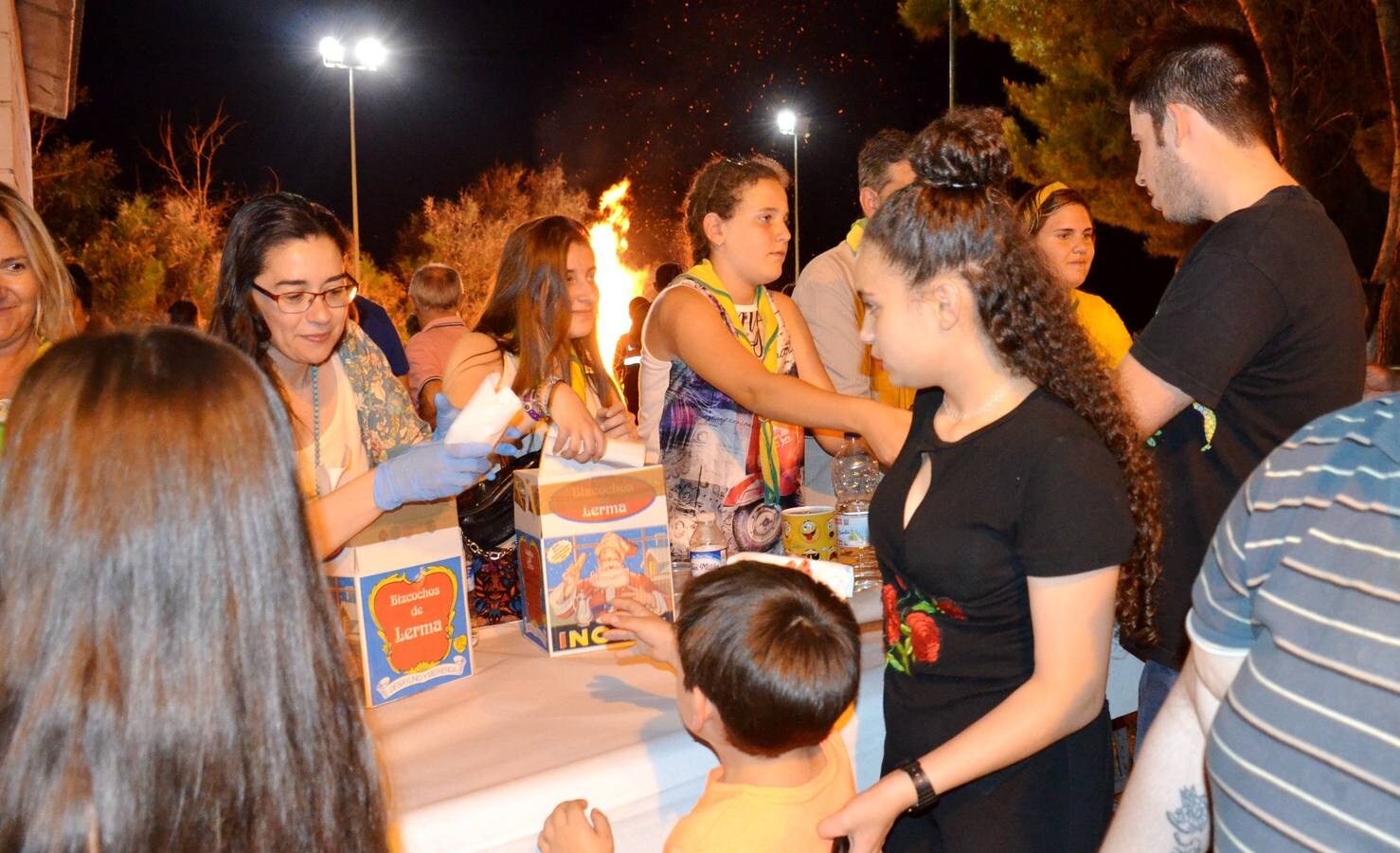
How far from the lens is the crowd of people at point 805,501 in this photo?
0.82 metres

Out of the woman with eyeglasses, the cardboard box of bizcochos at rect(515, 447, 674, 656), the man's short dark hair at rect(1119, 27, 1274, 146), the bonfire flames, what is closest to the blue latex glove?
the woman with eyeglasses

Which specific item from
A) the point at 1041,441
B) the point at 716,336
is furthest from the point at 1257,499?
the point at 716,336

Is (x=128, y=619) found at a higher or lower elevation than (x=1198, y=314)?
lower

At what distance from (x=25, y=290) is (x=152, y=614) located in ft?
4.68

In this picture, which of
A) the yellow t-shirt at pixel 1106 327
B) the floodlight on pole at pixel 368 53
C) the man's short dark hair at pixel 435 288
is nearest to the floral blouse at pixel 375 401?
the yellow t-shirt at pixel 1106 327

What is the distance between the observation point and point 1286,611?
91cm

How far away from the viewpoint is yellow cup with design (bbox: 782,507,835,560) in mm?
2381

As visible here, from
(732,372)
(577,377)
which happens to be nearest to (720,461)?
(732,372)

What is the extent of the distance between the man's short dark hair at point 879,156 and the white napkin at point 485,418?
7.74ft

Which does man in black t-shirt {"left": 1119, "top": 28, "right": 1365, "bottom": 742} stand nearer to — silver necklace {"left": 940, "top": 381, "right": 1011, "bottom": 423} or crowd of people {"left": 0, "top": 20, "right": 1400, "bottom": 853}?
crowd of people {"left": 0, "top": 20, "right": 1400, "bottom": 853}

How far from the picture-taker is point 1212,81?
6.11 ft

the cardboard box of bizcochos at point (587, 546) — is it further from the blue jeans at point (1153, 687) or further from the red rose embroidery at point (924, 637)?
the blue jeans at point (1153, 687)

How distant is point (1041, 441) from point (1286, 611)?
49 centimetres

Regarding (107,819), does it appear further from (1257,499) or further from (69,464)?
(1257,499)
